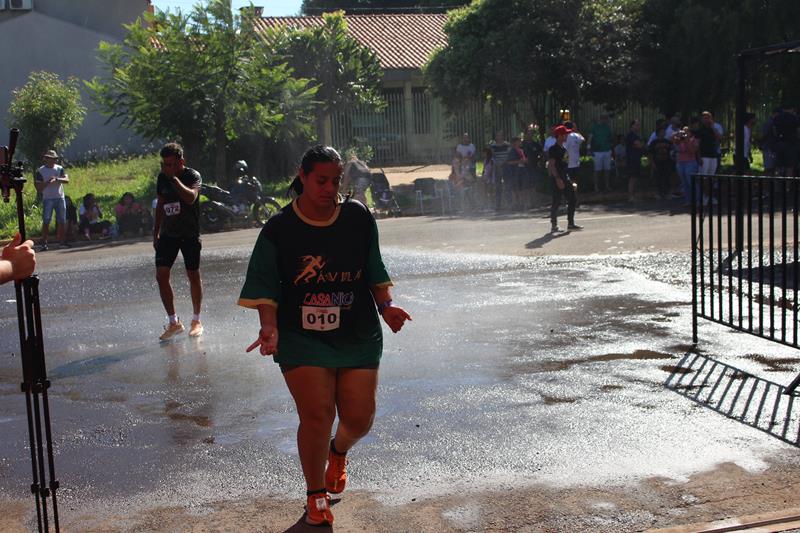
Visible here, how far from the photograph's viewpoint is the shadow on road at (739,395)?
6.11 metres

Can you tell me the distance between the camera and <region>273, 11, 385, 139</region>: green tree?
30609 millimetres

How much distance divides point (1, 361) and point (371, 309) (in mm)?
5209

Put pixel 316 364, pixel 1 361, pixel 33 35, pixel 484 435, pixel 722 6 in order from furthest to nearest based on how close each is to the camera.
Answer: pixel 33 35
pixel 722 6
pixel 1 361
pixel 484 435
pixel 316 364

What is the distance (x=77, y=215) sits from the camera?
20.6 meters

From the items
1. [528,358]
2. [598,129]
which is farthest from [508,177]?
[528,358]

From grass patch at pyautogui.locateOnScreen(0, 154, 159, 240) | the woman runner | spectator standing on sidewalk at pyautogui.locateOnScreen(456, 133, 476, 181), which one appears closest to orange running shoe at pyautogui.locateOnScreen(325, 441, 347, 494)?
the woman runner

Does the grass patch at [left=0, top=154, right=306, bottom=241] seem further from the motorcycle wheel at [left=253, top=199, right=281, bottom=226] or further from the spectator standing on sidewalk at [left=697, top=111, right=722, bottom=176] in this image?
the spectator standing on sidewalk at [left=697, top=111, right=722, bottom=176]

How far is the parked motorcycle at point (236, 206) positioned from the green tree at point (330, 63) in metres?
8.91

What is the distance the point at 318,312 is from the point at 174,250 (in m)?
5.02

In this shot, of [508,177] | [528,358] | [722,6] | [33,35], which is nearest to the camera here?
[528,358]

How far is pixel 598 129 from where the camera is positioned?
23328 mm

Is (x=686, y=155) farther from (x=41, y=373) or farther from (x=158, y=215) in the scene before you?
(x=41, y=373)

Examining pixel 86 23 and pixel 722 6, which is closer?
pixel 722 6

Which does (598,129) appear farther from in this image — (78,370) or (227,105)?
(78,370)
